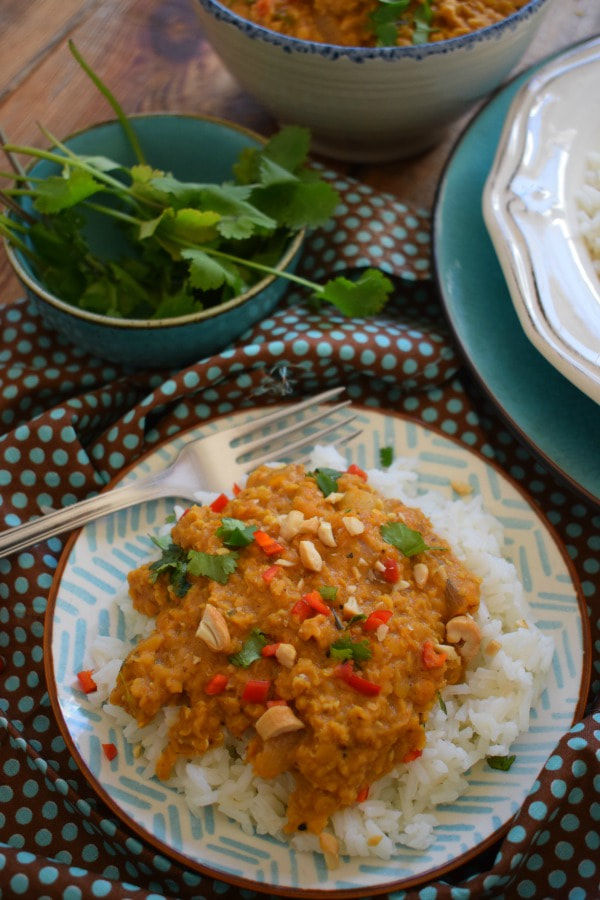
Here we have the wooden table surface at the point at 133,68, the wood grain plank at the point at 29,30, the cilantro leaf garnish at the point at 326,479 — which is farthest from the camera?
the wood grain plank at the point at 29,30

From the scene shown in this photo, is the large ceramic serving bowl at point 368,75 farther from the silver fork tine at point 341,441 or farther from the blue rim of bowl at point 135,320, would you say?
the silver fork tine at point 341,441

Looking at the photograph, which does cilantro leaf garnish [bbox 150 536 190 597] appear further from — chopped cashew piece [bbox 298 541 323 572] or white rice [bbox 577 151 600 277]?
white rice [bbox 577 151 600 277]

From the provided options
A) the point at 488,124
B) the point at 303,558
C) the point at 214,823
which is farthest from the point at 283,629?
the point at 488,124

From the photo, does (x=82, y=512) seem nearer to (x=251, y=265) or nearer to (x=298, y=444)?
(x=298, y=444)

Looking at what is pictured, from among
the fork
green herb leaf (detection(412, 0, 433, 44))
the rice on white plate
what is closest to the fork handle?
the fork

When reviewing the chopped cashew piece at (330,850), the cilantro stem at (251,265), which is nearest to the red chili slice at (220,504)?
the cilantro stem at (251,265)

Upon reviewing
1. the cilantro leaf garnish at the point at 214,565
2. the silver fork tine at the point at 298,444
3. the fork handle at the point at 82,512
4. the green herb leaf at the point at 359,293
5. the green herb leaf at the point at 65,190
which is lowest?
the silver fork tine at the point at 298,444
